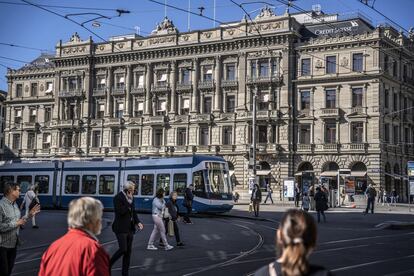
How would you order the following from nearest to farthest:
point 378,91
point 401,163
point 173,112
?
1. point 378,91
2. point 401,163
3. point 173,112

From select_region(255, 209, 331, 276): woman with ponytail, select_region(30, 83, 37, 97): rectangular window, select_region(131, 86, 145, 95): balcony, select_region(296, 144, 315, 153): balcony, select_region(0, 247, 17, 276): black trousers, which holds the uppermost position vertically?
select_region(30, 83, 37, 97): rectangular window

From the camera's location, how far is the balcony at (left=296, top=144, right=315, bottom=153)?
54.7 metres

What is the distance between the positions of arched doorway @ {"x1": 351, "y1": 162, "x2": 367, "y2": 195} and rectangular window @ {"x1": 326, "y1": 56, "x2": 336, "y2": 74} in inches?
364

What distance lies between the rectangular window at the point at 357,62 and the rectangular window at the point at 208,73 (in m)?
15.1

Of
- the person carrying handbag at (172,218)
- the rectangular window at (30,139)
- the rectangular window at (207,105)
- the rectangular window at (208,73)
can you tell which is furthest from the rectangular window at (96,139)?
the person carrying handbag at (172,218)

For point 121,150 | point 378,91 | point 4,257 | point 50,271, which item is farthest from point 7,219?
point 121,150

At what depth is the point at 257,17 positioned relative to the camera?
5819 cm

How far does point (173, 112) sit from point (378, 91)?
21.8 meters

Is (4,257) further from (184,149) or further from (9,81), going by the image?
(9,81)

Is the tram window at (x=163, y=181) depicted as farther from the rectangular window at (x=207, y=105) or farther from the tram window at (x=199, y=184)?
the rectangular window at (x=207, y=105)

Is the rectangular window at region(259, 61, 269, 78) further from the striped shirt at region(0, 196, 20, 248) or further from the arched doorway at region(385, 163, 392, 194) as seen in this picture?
the striped shirt at region(0, 196, 20, 248)

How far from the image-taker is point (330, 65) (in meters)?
54.9

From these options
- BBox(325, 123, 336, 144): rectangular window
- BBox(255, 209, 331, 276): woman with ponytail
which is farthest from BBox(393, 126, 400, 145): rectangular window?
BBox(255, 209, 331, 276): woman with ponytail

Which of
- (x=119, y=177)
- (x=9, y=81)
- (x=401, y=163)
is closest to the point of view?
(x=119, y=177)
